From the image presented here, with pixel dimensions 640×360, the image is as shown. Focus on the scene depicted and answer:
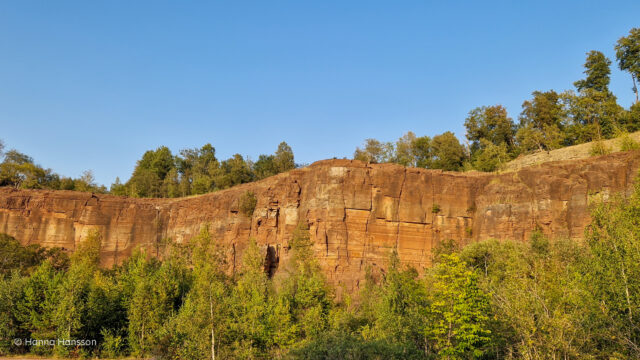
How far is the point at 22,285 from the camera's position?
1726 inches

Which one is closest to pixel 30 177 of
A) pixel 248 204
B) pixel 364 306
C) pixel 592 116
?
pixel 248 204

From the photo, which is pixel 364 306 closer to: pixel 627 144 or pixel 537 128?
pixel 627 144

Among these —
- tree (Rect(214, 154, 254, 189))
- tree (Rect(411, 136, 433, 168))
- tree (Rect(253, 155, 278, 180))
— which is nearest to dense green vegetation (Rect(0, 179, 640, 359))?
tree (Rect(214, 154, 254, 189))

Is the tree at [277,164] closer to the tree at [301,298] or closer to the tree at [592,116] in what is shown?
the tree at [301,298]

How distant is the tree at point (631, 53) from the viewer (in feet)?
249

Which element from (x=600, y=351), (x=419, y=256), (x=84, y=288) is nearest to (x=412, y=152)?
(x=419, y=256)

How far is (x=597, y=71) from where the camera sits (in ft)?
260

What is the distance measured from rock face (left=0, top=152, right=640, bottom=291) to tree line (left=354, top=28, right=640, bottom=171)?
53.3ft

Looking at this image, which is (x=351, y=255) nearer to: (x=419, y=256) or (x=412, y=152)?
(x=419, y=256)

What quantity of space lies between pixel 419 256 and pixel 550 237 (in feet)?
43.9

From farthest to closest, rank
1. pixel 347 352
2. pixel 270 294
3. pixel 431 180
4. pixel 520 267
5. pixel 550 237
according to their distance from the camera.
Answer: pixel 431 180, pixel 550 237, pixel 270 294, pixel 520 267, pixel 347 352

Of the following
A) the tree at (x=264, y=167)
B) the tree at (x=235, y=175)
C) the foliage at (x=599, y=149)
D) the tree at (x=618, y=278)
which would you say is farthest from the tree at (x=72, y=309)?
the foliage at (x=599, y=149)

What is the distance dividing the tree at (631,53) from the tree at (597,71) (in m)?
2.05

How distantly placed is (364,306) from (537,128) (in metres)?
56.8
